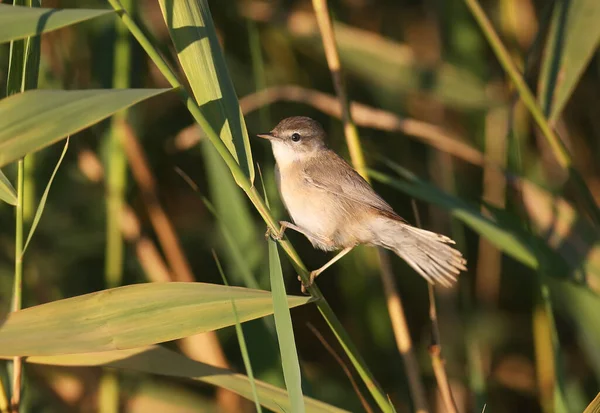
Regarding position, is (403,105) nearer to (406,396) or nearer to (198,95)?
(406,396)

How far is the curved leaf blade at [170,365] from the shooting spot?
1953 millimetres

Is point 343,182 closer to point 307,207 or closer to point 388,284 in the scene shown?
point 307,207

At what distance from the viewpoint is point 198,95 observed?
1.72m

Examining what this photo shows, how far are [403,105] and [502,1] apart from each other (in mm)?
776

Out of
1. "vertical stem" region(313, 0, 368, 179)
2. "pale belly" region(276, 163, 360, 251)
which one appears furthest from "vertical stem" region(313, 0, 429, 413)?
"pale belly" region(276, 163, 360, 251)

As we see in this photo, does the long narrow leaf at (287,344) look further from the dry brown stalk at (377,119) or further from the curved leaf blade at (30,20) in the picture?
the dry brown stalk at (377,119)

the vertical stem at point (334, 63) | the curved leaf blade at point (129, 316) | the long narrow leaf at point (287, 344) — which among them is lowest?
the long narrow leaf at point (287, 344)

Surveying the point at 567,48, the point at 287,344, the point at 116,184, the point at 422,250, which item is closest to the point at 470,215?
the point at 422,250

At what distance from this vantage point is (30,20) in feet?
4.57

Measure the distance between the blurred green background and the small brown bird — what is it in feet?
0.51

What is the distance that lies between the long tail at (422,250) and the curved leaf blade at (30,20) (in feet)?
4.23

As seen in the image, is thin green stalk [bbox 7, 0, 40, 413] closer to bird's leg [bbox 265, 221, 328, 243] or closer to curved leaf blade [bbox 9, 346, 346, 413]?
curved leaf blade [bbox 9, 346, 346, 413]

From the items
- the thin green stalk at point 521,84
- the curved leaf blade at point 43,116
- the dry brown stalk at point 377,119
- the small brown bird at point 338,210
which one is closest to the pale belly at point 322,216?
the small brown bird at point 338,210

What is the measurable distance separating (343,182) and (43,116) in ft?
4.73
